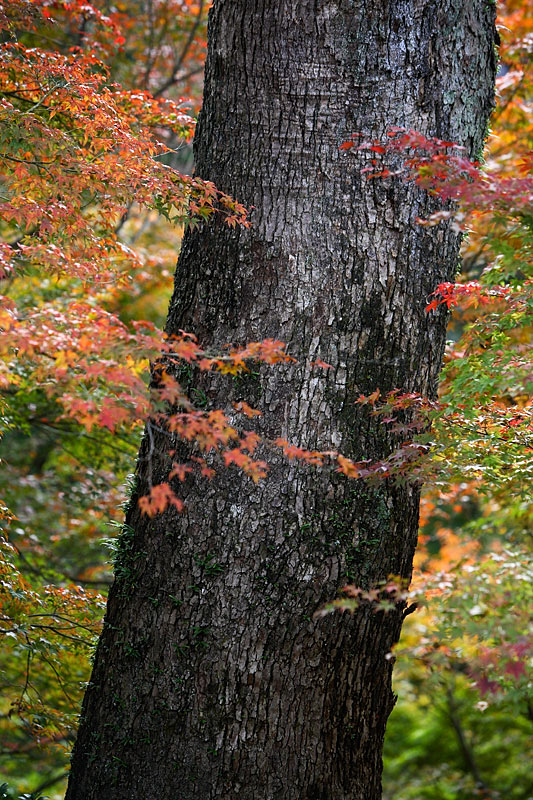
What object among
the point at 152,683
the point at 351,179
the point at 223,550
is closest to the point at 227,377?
the point at 223,550

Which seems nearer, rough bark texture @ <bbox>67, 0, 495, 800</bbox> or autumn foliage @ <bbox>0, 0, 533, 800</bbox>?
autumn foliage @ <bbox>0, 0, 533, 800</bbox>

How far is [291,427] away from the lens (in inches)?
110

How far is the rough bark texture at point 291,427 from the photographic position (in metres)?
2.69

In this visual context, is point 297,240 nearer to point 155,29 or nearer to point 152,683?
point 152,683

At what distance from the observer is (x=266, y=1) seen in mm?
3033

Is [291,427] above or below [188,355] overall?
above

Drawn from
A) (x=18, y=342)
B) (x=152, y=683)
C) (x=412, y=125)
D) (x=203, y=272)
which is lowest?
(x=152, y=683)

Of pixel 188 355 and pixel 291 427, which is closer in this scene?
pixel 188 355

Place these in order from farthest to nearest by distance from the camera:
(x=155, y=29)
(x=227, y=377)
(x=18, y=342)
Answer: (x=155, y=29), (x=227, y=377), (x=18, y=342)

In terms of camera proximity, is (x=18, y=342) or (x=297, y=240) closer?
(x=18, y=342)

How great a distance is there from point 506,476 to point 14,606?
2430 mm

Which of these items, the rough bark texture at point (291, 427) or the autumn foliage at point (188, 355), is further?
the rough bark texture at point (291, 427)

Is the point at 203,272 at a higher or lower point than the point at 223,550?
higher

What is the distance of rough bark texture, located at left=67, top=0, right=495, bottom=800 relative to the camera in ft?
8.83
